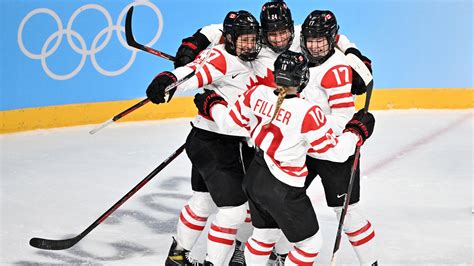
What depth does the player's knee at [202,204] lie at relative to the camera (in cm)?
378

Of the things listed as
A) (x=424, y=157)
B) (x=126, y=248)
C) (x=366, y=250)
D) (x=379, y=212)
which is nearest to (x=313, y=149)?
(x=366, y=250)

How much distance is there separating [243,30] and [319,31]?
0.28 m

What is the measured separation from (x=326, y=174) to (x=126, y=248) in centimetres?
107

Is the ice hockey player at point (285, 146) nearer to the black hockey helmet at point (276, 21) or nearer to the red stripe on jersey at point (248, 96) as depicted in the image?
the red stripe on jersey at point (248, 96)

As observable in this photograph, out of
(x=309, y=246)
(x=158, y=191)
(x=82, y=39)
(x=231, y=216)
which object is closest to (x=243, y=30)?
(x=231, y=216)

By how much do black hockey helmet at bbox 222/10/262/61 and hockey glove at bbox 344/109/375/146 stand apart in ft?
1.48

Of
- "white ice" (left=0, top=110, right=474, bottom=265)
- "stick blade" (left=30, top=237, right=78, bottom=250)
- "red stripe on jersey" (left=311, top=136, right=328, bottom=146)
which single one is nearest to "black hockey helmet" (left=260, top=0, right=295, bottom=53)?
"red stripe on jersey" (left=311, top=136, right=328, bottom=146)

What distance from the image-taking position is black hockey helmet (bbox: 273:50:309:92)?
311cm

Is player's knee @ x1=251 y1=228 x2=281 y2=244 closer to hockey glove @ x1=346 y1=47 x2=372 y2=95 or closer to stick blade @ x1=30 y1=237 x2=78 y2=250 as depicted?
hockey glove @ x1=346 y1=47 x2=372 y2=95

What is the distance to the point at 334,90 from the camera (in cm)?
343

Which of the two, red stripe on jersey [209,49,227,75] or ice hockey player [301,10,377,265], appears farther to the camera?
red stripe on jersey [209,49,227,75]

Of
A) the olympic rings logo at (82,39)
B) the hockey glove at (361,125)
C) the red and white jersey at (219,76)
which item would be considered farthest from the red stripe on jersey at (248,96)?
the olympic rings logo at (82,39)

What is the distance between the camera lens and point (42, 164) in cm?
531

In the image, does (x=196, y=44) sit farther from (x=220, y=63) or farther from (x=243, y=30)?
(x=243, y=30)
